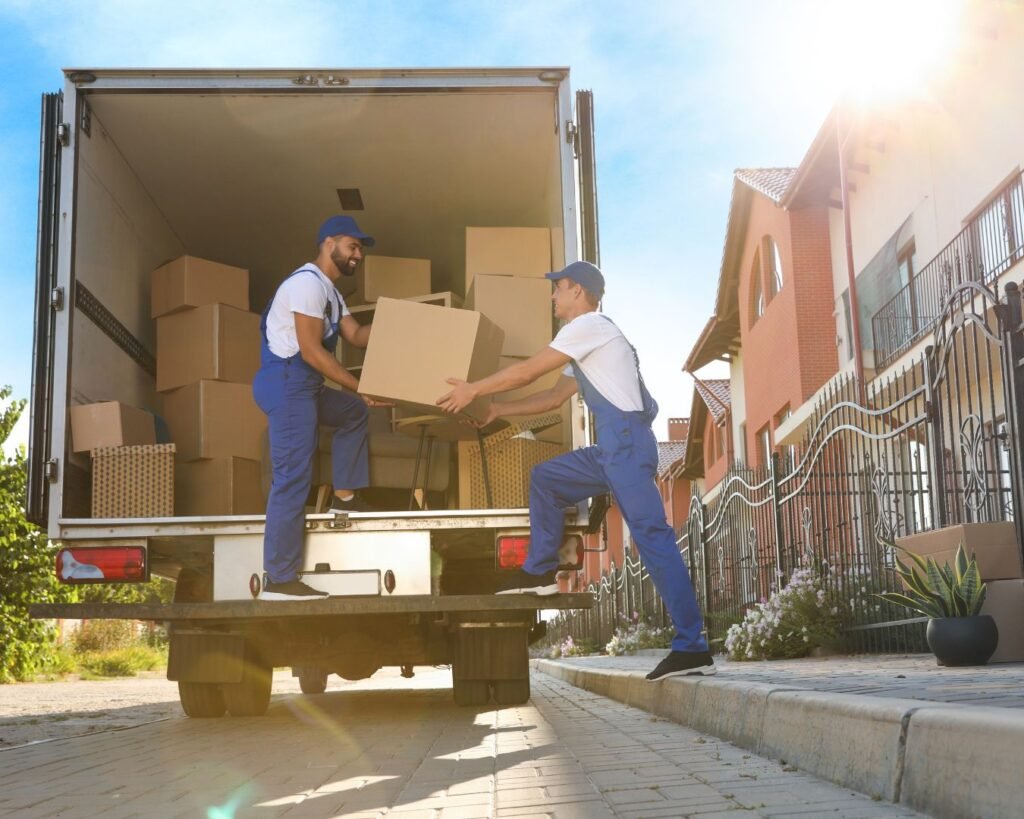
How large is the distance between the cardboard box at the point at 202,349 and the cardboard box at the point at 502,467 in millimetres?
1773

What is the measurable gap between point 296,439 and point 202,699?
2003 mm

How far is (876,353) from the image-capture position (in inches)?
728

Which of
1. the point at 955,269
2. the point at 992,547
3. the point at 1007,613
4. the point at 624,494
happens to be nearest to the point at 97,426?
the point at 624,494

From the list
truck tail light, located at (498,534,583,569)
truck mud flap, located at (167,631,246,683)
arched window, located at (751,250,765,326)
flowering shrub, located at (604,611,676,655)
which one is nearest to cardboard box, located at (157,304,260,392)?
truck mud flap, located at (167,631,246,683)

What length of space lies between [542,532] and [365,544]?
0.94 metres

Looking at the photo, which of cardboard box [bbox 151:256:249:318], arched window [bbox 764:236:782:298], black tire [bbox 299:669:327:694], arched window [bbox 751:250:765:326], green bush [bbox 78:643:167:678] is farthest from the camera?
arched window [bbox 751:250:765:326]

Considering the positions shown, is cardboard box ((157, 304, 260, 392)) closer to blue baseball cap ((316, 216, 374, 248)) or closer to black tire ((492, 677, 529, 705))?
blue baseball cap ((316, 216, 374, 248))

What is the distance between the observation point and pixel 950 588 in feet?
21.0

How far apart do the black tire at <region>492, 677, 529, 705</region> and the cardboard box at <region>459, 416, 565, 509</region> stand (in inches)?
39.0

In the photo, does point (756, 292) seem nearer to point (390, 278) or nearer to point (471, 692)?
point (390, 278)

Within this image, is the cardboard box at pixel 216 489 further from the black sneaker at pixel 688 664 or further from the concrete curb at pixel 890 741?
the concrete curb at pixel 890 741

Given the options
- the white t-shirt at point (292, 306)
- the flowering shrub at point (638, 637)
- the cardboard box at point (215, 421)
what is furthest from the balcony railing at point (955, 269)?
the white t-shirt at point (292, 306)

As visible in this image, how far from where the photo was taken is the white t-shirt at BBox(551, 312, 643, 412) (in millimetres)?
5617

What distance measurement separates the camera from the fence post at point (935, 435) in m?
7.53
